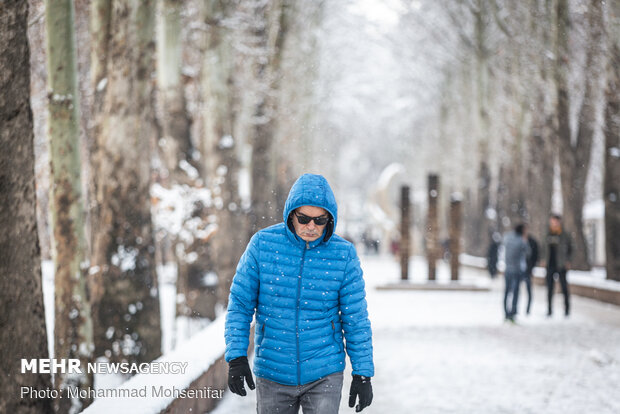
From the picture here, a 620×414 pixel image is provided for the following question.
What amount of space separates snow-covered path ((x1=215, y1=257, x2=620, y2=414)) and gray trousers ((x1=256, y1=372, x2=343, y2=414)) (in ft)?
10.0

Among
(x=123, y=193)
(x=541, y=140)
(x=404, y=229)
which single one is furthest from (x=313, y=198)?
(x=541, y=140)

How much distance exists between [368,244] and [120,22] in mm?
49850

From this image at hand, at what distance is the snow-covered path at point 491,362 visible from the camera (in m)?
7.28

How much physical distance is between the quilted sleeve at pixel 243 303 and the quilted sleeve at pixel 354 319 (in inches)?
17.1

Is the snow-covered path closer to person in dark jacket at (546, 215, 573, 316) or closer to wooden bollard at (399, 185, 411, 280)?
person in dark jacket at (546, 215, 573, 316)

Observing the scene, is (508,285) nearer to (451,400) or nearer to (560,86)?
(451,400)

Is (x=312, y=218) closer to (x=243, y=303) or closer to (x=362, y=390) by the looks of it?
(x=243, y=303)

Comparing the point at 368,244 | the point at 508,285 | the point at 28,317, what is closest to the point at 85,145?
the point at 508,285

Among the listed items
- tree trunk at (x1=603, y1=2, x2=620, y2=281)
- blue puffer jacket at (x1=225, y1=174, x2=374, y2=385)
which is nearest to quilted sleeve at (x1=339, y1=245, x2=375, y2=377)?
blue puffer jacket at (x1=225, y1=174, x2=374, y2=385)

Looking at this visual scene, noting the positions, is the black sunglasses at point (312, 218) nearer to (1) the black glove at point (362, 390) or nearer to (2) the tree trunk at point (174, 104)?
(1) the black glove at point (362, 390)

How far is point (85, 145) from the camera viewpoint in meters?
13.7

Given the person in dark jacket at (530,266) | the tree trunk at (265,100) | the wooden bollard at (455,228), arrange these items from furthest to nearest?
the wooden bollard at (455,228) → the tree trunk at (265,100) → the person in dark jacket at (530,266)

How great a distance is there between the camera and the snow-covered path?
728cm

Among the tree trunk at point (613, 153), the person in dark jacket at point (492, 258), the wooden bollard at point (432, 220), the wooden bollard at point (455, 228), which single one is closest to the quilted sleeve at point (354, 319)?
the tree trunk at point (613, 153)
